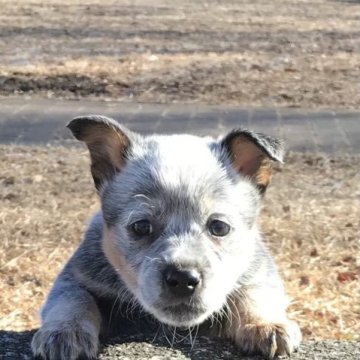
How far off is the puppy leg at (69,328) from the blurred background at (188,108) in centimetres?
162

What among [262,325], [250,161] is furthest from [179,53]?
[262,325]

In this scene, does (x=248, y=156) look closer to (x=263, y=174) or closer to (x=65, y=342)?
(x=263, y=174)

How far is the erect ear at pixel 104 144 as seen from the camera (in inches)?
175

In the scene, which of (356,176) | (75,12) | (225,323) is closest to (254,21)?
(75,12)

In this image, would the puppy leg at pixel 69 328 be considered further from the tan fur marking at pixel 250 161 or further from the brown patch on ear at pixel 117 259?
the tan fur marking at pixel 250 161

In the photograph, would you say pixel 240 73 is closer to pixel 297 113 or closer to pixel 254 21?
pixel 297 113

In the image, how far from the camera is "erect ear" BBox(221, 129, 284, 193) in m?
4.51

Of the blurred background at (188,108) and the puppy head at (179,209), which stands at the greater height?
the puppy head at (179,209)

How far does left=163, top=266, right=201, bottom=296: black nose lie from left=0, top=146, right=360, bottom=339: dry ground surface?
2.22 m

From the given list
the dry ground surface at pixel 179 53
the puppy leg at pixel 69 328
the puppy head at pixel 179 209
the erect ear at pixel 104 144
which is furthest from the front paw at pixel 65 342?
the dry ground surface at pixel 179 53

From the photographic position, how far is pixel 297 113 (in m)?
13.0

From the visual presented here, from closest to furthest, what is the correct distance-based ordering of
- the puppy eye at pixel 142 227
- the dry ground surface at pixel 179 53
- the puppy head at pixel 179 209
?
the puppy head at pixel 179 209, the puppy eye at pixel 142 227, the dry ground surface at pixel 179 53

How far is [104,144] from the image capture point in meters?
4.58

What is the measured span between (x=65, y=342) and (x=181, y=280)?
60cm
